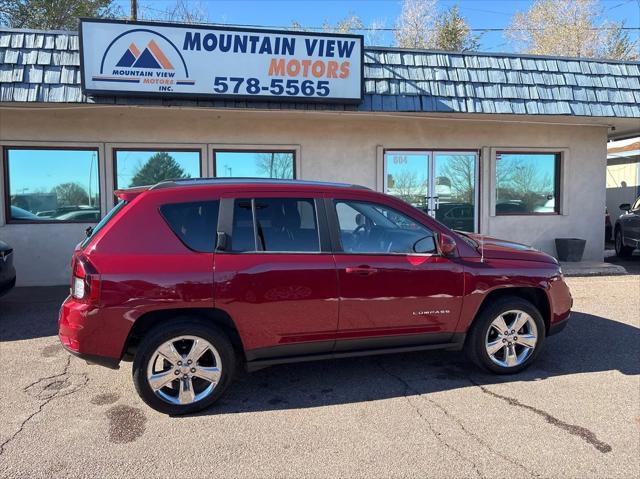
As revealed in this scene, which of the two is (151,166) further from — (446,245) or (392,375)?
(446,245)

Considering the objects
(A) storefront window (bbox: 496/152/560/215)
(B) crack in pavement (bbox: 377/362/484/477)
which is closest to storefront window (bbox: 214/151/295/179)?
(A) storefront window (bbox: 496/152/560/215)

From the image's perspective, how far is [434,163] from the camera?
9547 mm

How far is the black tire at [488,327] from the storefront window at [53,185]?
6.87 m

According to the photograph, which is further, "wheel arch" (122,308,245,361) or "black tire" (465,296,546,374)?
"black tire" (465,296,546,374)

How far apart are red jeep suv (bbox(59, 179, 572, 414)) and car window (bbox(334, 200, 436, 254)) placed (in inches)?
0.4

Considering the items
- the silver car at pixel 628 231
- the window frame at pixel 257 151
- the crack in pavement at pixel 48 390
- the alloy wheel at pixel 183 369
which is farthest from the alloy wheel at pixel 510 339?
the silver car at pixel 628 231

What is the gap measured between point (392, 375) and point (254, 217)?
74.8 inches

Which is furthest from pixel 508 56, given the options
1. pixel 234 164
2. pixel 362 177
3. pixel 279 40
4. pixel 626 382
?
pixel 626 382

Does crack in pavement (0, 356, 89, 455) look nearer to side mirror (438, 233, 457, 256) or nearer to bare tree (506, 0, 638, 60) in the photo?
side mirror (438, 233, 457, 256)

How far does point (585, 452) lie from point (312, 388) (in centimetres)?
203

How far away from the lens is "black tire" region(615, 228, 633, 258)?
11.9m

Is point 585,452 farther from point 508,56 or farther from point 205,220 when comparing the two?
point 508,56

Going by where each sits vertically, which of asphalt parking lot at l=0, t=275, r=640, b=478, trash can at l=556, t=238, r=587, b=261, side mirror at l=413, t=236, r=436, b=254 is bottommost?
asphalt parking lot at l=0, t=275, r=640, b=478

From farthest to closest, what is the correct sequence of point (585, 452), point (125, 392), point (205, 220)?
point (125, 392) < point (205, 220) < point (585, 452)
